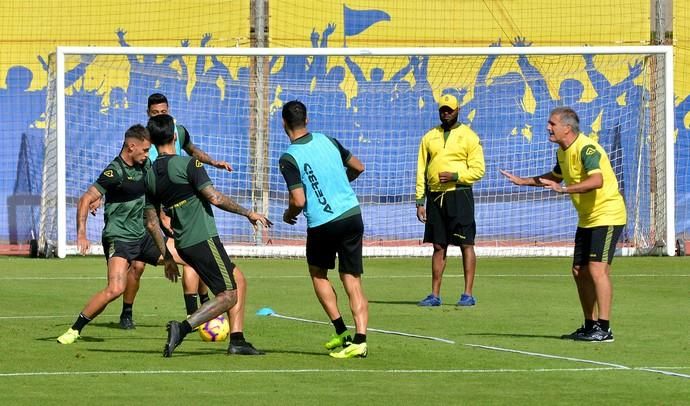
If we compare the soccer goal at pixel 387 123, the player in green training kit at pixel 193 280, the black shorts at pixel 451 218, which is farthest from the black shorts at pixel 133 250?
the soccer goal at pixel 387 123

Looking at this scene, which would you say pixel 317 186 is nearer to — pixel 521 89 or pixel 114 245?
pixel 114 245

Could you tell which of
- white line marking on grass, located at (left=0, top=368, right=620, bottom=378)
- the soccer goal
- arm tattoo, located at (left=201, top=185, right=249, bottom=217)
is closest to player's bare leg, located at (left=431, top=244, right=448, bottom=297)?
arm tattoo, located at (left=201, top=185, right=249, bottom=217)

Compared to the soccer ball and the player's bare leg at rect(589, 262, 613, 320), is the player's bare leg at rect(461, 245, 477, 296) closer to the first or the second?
the player's bare leg at rect(589, 262, 613, 320)

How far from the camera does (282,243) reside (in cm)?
2630

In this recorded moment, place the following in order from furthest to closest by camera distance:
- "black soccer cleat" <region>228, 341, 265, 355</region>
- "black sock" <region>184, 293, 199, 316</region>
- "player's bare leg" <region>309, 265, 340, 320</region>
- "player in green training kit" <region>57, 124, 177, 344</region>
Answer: "player in green training kit" <region>57, 124, 177, 344</region>
"black sock" <region>184, 293, 199, 316</region>
"player's bare leg" <region>309, 265, 340, 320</region>
"black soccer cleat" <region>228, 341, 265, 355</region>

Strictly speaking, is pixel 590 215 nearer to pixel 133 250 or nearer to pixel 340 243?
pixel 340 243

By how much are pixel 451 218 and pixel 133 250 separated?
4412mm

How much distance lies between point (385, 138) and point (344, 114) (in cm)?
91

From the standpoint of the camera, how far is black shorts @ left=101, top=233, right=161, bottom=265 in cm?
1354

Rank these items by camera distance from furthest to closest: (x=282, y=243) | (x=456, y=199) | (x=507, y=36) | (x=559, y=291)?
1. (x=507, y=36)
2. (x=282, y=243)
3. (x=559, y=291)
4. (x=456, y=199)

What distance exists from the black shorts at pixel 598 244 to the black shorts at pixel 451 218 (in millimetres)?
3837

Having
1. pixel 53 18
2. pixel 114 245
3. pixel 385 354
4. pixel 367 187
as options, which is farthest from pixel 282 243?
pixel 385 354

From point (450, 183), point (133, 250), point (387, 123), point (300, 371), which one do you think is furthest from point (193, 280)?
point (387, 123)

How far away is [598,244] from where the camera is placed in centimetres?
1255
